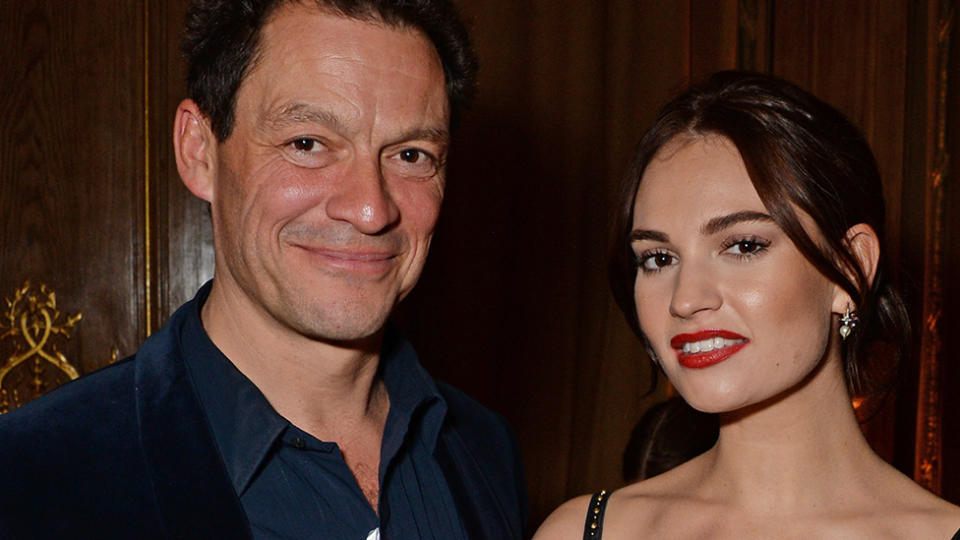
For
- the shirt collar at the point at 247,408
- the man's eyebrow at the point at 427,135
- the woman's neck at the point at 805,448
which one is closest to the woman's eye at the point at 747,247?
the woman's neck at the point at 805,448

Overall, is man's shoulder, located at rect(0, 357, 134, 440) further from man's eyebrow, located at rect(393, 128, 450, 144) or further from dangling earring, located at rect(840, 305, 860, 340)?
dangling earring, located at rect(840, 305, 860, 340)

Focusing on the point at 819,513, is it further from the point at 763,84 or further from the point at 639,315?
the point at 763,84

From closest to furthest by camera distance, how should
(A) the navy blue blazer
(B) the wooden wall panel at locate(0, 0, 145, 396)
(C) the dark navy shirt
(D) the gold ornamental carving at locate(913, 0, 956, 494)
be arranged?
(A) the navy blue blazer, (C) the dark navy shirt, (B) the wooden wall panel at locate(0, 0, 145, 396), (D) the gold ornamental carving at locate(913, 0, 956, 494)

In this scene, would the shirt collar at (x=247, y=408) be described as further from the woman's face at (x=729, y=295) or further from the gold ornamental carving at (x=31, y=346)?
the gold ornamental carving at (x=31, y=346)

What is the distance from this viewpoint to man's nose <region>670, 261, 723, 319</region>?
1.81 meters

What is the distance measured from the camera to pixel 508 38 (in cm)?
331

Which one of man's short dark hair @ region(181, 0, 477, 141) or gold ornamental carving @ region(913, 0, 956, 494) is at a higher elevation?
man's short dark hair @ region(181, 0, 477, 141)

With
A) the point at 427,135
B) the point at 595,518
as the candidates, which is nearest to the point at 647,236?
the point at 427,135

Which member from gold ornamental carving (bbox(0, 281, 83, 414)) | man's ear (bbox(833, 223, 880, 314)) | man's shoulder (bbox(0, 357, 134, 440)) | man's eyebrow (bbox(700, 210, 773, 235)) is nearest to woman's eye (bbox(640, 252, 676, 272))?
man's eyebrow (bbox(700, 210, 773, 235))

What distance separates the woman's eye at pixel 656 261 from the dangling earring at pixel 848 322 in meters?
0.31

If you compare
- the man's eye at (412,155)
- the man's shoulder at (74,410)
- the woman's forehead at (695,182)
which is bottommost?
the man's shoulder at (74,410)

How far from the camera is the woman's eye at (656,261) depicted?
191cm

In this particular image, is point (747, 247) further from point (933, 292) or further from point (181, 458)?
point (933, 292)

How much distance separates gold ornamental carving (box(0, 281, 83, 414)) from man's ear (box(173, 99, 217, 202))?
106cm
